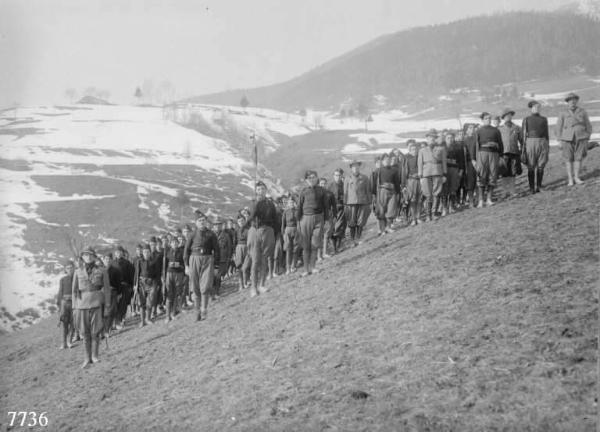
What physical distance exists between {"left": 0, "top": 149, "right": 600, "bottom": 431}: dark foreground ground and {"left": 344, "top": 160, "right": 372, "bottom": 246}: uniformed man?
2.69 m

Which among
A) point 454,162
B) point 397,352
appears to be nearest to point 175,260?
point 454,162

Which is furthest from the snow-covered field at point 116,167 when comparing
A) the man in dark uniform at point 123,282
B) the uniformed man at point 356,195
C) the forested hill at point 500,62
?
the forested hill at point 500,62

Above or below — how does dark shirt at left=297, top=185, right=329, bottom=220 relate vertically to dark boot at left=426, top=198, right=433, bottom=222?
above

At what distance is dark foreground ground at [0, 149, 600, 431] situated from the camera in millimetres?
4785

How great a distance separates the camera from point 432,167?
527 inches

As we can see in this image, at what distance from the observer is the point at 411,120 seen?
122 meters

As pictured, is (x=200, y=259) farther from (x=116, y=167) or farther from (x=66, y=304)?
(x=116, y=167)

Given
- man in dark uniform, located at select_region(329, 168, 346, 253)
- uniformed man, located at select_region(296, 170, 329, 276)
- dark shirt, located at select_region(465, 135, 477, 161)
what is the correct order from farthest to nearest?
man in dark uniform, located at select_region(329, 168, 346, 253), dark shirt, located at select_region(465, 135, 477, 161), uniformed man, located at select_region(296, 170, 329, 276)

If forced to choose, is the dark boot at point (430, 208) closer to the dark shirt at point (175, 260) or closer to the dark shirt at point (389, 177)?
the dark shirt at point (389, 177)

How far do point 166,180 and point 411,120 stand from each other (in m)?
72.3

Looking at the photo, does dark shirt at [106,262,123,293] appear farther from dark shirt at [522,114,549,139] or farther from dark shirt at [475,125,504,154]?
dark shirt at [522,114,549,139]

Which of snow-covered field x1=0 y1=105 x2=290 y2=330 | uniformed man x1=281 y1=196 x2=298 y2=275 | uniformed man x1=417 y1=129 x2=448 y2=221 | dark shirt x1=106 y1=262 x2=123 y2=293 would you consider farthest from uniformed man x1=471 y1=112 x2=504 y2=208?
snow-covered field x1=0 y1=105 x2=290 y2=330

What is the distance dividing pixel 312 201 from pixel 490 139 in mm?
4760

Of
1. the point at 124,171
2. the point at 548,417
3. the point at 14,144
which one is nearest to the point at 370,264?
the point at 548,417
